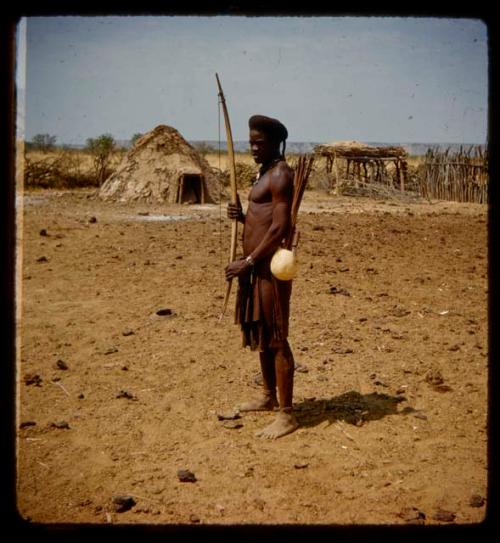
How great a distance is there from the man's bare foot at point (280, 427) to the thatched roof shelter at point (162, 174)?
50.3 ft

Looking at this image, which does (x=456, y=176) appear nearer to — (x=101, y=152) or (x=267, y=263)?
(x=101, y=152)

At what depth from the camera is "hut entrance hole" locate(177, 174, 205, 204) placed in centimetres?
1925

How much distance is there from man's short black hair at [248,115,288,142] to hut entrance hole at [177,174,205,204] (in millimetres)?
15289

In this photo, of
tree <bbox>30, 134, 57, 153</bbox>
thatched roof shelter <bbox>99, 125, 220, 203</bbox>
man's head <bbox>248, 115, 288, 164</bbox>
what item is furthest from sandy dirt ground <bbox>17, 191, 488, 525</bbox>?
tree <bbox>30, 134, 57, 153</bbox>

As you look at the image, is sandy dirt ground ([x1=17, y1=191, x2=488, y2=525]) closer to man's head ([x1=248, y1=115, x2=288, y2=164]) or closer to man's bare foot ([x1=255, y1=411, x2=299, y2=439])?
man's bare foot ([x1=255, y1=411, x2=299, y2=439])

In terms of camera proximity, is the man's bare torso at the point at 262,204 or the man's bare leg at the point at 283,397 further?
the man's bare leg at the point at 283,397

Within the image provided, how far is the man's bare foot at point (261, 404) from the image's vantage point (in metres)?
4.56

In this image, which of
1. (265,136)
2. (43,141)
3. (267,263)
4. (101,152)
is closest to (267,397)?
(267,263)

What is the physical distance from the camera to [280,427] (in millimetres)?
4152

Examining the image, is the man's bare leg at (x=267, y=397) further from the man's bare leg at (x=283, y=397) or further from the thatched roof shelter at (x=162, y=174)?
the thatched roof shelter at (x=162, y=174)

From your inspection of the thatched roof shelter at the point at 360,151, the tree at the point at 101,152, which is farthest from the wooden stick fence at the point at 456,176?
the tree at the point at 101,152

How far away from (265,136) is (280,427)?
2.00 meters
